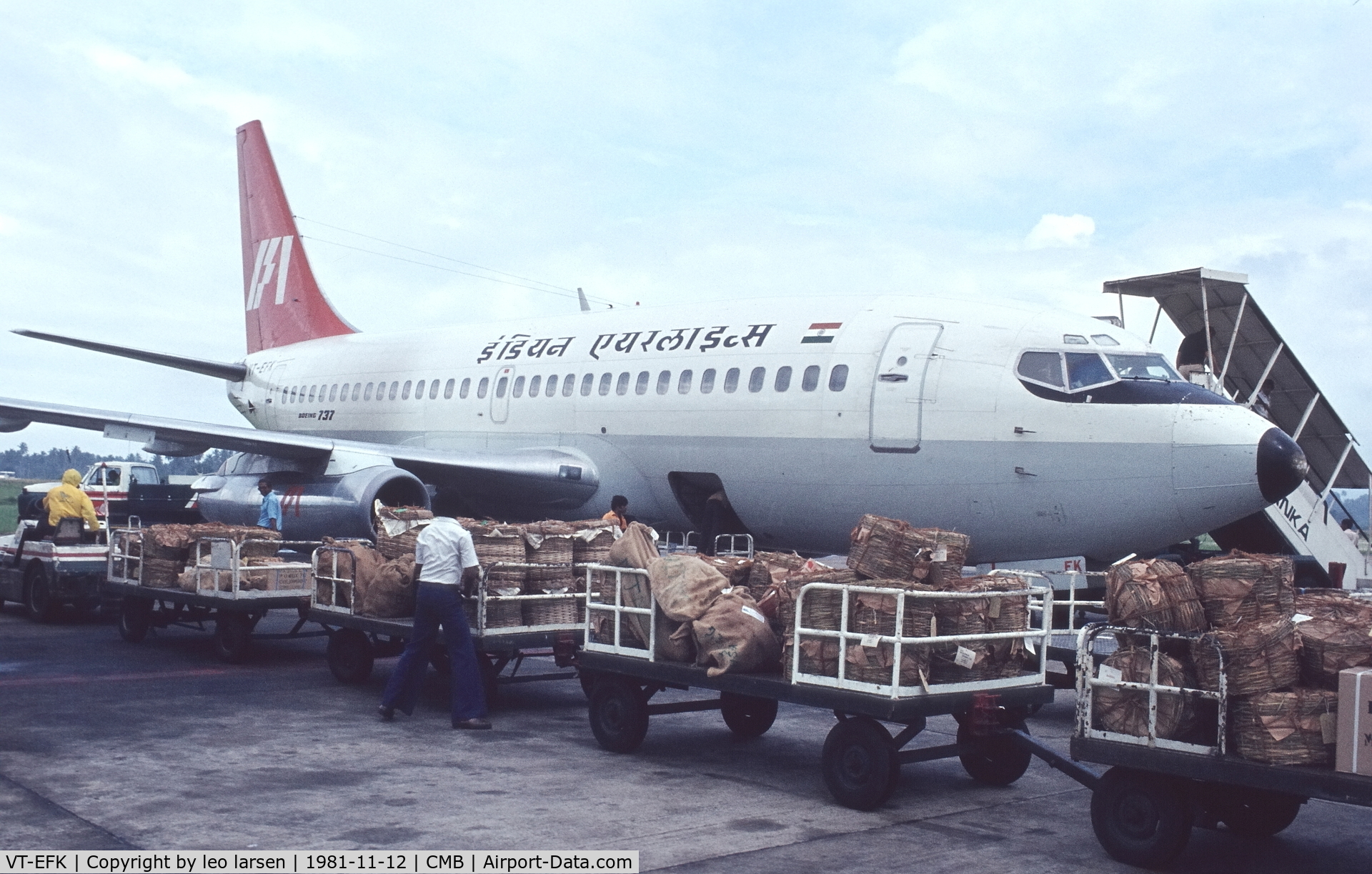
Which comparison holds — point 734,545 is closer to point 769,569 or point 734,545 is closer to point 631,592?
point 769,569

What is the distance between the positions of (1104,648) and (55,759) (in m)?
7.16

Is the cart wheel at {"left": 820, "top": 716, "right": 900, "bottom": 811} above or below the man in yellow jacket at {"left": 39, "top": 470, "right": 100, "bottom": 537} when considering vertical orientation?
Result: below

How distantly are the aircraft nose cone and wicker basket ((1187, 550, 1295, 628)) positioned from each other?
4.64 metres

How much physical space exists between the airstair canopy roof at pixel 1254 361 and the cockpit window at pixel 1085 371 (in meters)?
5.06

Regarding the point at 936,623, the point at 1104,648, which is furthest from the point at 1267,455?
the point at 936,623

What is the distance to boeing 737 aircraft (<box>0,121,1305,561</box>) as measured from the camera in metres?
10.7

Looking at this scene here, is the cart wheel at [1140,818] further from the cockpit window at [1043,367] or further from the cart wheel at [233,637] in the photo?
the cart wheel at [233,637]

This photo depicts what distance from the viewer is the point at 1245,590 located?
5.79m

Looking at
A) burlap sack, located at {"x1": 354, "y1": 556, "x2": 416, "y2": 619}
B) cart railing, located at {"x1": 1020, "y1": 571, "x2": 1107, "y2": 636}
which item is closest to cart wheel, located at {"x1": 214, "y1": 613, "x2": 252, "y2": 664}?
burlap sack, located at {"x1": 354, "y1": 556, "x2": 416, "y2": 619}

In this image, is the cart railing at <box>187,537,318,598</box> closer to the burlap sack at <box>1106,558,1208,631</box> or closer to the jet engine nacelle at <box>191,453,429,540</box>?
the jet engine nacelle at <box>191,453,429,540</box>

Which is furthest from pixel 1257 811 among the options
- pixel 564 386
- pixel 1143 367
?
pixel 564 386

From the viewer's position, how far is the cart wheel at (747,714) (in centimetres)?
832

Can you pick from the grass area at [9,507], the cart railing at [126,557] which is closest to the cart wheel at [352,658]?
the cart railing at [126,557]

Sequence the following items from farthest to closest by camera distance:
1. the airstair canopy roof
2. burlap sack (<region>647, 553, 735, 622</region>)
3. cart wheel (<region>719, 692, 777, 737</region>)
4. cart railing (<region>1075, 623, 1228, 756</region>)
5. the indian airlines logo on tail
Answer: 1. the indian airlines logo on tail
2. the airstair canopy roof
3. cart wheel (<region>719, 692, 777, 737</region>)
4. burlap sack (<region>647, 553, 735, 622</region>)
5. cart railing (<region>1075, 623, 1228, 756</region>)
